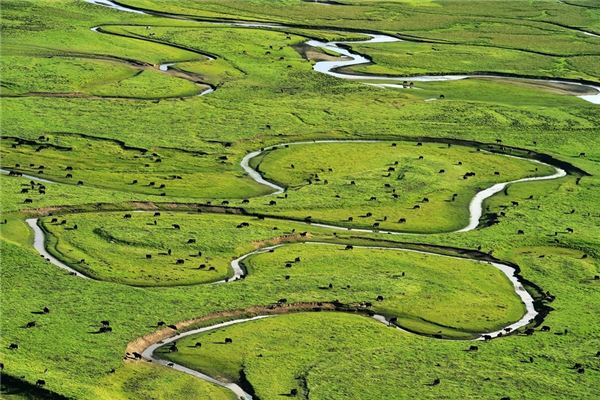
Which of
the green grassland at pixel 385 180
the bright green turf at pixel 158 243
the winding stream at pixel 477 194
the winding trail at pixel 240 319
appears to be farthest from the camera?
the green grassland at pixel 385 180

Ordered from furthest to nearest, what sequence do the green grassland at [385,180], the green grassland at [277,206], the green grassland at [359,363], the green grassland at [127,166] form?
the green grassland at [127,166] < the green grassland at [385,180] < the green grassland at [277,206] < the green grassland at [359,363]

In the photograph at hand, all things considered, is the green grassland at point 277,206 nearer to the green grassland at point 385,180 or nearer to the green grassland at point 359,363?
the green grassland at point 359,363

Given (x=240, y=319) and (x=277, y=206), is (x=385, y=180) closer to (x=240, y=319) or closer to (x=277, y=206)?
(x=277, y=206)

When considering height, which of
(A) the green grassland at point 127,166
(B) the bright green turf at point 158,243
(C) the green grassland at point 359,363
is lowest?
(A) the green grassland at point 127,166

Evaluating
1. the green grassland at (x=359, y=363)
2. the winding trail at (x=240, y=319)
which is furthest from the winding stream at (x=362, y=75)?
the green grassland at (x=359, y=363)

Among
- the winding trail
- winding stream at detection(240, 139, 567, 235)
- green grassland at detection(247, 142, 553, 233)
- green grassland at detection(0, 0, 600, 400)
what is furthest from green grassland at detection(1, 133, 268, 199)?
the winding trail

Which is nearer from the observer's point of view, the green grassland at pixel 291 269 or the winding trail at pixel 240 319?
the winding trail at pixel 240 319

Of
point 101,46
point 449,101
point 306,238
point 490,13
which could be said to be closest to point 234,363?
point 306,238

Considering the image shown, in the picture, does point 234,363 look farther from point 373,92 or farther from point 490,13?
point 490,13

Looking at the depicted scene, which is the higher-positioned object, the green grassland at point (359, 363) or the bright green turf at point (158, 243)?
the green grassland at point (359, 363)
